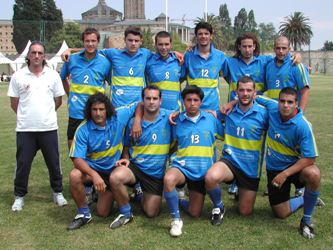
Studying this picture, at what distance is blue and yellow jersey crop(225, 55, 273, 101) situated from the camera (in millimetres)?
5473

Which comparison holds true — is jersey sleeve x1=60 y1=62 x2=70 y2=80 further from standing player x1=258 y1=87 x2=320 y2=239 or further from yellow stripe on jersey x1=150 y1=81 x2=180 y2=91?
standing player x1=258 y1=87 x2=320 y2=239


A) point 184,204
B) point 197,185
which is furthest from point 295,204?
point 184,204

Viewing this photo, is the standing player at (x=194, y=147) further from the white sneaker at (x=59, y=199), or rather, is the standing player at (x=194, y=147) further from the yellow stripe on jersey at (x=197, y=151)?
the white sneaker at (x=59, y=199)

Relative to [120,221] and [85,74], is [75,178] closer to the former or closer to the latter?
[120,221]

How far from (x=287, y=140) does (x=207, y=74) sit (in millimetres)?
1505

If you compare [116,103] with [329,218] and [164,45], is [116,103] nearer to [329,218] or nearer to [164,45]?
[164,45]

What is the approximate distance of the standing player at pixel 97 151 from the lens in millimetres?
4590

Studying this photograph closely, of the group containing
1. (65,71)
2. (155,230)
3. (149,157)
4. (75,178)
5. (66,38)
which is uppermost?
(66,38)

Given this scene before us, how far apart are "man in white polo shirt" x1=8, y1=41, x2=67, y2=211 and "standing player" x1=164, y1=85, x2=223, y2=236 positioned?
1.61 meters

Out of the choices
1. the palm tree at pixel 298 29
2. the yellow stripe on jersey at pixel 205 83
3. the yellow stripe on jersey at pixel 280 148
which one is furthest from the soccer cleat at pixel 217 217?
the palm tree at pixel 298 29

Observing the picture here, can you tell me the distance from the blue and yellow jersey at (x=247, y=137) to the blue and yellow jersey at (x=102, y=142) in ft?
3.95

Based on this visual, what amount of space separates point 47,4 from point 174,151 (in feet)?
242

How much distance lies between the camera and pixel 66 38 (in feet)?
209

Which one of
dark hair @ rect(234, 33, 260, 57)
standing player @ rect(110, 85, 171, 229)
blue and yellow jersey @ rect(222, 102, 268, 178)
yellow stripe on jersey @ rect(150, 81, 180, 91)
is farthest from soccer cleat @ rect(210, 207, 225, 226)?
dark hair @ rect(234, 33, 260, 57)
